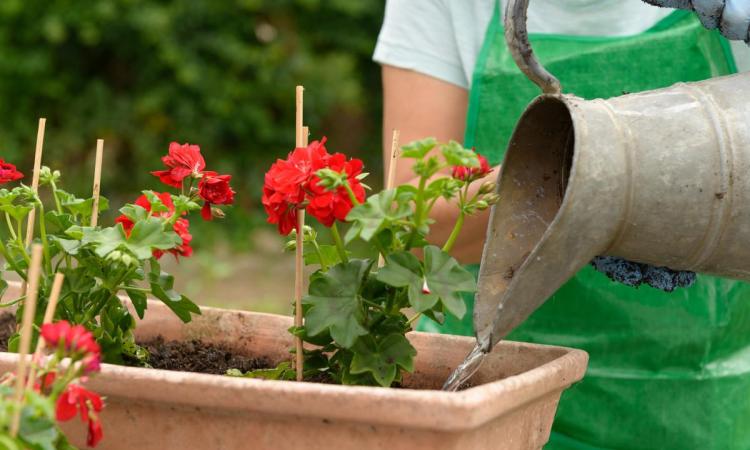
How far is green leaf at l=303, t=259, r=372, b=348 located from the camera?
964 millimetres

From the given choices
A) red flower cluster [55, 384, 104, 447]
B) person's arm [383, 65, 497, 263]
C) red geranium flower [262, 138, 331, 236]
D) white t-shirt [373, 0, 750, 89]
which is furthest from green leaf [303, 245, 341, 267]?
white t-shirt [373, 0, 750, 89]

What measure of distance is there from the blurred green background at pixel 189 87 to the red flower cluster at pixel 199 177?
3175 millimetres

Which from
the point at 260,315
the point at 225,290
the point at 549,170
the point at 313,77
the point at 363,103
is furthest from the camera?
the point at 363,103

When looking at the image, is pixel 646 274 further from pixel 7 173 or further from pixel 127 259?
pixel 7 173

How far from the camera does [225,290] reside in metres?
4.36

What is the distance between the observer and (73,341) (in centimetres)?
78

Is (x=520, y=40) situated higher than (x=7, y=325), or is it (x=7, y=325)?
(x=520, y=40)

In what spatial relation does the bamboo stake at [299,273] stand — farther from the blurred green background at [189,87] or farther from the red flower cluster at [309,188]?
the blurred green background at [189,87]

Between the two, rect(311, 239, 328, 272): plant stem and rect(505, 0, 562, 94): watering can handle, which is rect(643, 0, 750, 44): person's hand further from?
rect(311, 239, 328, 272): plant stem

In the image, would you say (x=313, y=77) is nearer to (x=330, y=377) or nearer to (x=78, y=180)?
(x=78, y=180)

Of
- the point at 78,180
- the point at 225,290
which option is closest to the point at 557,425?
the point at 225,290

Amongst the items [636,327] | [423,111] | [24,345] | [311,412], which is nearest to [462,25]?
[423,111]

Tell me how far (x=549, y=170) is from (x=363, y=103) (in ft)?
13.6

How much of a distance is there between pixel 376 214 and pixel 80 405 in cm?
29
